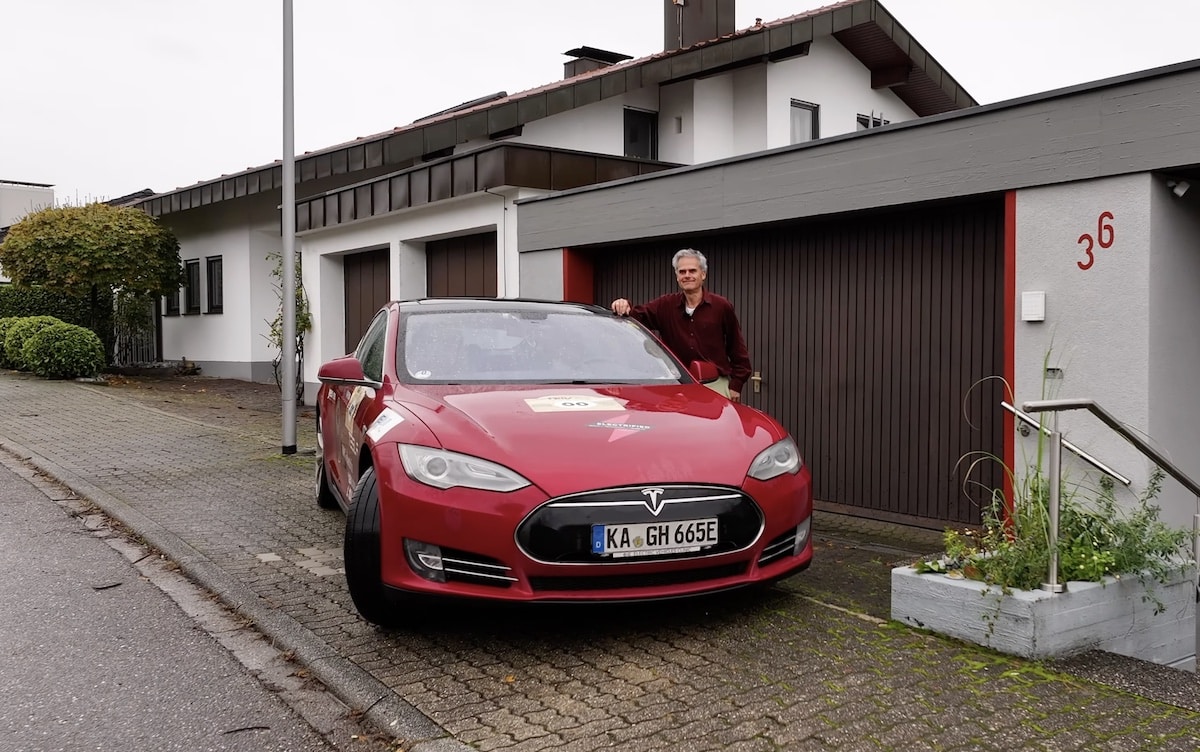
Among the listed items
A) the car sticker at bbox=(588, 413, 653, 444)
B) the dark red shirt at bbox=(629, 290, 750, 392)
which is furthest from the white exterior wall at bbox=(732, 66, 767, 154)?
the car sticker at bbox=(588, 413, 653, 444)

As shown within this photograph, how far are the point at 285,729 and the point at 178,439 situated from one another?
8.56 metres

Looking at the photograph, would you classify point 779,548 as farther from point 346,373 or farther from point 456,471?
point 346,373

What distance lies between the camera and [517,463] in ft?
13.6

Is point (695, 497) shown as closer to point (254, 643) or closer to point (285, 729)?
point (285, 729)

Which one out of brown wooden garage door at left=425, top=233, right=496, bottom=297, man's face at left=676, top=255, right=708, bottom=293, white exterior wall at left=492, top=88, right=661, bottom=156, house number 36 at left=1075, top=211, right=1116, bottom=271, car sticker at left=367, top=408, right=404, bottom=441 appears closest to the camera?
car sticker at left=367, top=408, right=404, bottom=441

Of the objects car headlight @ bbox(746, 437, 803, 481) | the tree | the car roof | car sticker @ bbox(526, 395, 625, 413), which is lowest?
car headlight @ bbox(746, 437, 803, 481)

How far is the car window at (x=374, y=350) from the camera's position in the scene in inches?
220

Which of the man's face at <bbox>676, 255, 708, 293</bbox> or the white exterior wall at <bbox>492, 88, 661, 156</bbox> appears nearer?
the man's face at <bbox>676, 255, 708, 293</bbox>

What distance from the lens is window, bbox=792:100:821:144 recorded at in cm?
1672

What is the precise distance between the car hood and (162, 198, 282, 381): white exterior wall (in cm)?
1585

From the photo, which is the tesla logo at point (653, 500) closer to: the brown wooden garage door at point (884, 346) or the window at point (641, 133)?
the brown wooden garage door at point (884, 346)

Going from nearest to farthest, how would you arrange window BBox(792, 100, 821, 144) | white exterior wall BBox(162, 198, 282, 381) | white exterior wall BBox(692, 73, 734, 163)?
white exterior wall BBox(692, 73, 734, 163) < window BBox(792, 100, 821, 144) < white exterior wall BBox(162, 198, 282, 381)

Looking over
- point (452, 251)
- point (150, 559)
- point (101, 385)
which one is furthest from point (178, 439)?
point (101, 385)

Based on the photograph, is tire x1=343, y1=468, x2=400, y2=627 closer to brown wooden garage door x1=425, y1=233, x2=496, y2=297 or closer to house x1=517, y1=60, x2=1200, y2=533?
house x1=517, y1=60, x2=1200, y2=533
